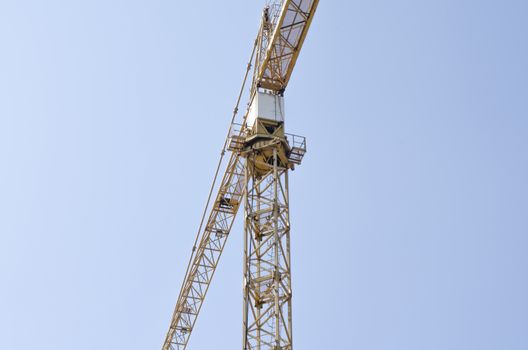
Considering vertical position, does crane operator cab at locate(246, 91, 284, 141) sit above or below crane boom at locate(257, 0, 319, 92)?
below

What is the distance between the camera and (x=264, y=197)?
1352 inches

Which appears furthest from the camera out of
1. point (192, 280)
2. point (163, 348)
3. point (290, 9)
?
point (163, 348)

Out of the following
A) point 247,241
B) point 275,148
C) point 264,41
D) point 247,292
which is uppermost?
point 264,41

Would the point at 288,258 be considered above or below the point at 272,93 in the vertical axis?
below

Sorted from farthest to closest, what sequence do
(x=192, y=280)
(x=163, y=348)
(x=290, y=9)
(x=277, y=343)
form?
(x=163, y=348), (x=192, y=280), (x=290, y=9), (x=277, y=343)

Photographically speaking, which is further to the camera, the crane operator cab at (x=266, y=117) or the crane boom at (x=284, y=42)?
the crane boom at (x=284, y=42)

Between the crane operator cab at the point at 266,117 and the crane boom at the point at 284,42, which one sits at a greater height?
the crane boom at the point at 284,42

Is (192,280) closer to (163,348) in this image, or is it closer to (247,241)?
(163,348)

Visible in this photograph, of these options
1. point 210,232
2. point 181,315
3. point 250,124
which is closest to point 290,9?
point 250,124

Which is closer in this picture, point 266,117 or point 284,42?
point 266,117

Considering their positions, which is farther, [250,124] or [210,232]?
[210,232]

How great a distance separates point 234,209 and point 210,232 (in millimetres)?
2703

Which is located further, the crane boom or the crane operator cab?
the crane boom

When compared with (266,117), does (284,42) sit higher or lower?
higher
